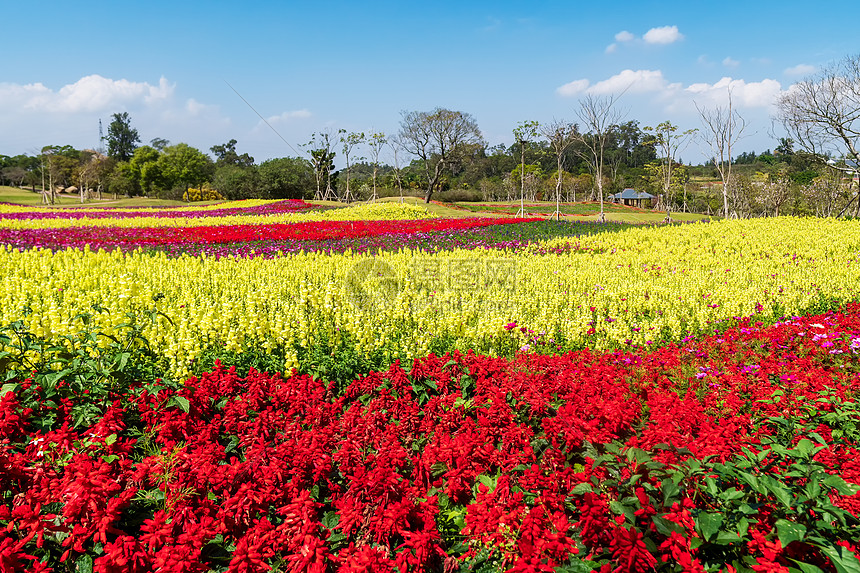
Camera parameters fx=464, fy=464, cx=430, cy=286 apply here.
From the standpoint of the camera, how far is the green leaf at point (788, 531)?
1946mm

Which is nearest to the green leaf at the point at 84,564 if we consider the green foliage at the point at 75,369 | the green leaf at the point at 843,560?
the green foliage at the point at 75,369

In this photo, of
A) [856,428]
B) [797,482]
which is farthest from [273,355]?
[856,428]

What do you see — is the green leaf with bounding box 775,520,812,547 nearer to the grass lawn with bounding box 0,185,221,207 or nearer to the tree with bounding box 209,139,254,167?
the grass lawn with bounding box 0,185,221,207

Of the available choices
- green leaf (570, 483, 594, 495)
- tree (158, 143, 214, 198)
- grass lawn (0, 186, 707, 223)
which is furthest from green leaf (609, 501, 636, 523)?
tree (158, 143, 214, 198)

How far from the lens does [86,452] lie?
9.08 feet

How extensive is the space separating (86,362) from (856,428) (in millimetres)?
5673

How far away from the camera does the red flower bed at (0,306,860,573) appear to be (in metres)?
2.08

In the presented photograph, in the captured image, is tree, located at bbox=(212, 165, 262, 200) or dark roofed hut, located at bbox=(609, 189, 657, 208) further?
dark roofed hut, located at bbox=(609, 189, 657, 208)

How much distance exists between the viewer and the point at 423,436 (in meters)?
3.28

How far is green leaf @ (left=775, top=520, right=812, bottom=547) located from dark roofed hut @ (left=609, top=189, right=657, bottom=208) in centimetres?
6856

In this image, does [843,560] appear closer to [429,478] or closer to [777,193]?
[429,478]

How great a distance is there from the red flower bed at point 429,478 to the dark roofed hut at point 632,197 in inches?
2654

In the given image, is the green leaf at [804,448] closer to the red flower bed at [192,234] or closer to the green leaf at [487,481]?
the green leaf at [487,481]

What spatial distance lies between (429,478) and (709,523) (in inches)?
57.5
